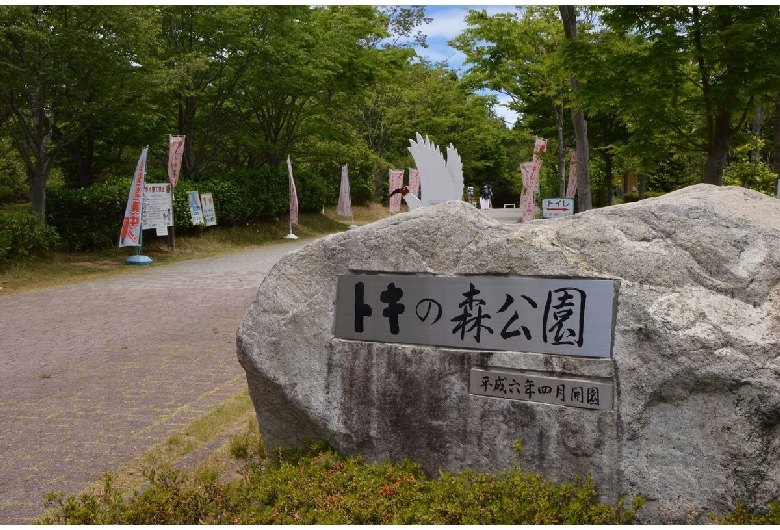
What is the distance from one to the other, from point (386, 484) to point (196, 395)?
10.3 feet

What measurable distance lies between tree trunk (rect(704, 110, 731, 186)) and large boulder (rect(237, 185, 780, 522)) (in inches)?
203

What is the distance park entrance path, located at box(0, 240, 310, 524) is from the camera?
4.70 metres

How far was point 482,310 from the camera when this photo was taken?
3797 millimetres

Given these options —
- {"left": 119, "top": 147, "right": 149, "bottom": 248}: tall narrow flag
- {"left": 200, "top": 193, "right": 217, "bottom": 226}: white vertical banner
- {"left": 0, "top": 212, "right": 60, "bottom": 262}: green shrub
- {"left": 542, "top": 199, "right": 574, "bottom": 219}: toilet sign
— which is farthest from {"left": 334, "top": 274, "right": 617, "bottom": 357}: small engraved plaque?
{"left": 200, "top": 193, "right": 217, "bottom": 226}: white vertical banner

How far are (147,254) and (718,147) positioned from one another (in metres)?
12.9

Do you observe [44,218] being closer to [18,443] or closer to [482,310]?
[18,443]

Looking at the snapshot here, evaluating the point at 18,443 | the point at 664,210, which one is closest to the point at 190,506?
the point at 18,443

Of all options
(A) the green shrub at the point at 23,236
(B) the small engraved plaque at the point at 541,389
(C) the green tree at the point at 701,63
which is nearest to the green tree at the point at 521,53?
(C) the green tree at the point at 701,63

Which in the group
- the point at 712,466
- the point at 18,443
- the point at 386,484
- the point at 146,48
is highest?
the point at 146,48

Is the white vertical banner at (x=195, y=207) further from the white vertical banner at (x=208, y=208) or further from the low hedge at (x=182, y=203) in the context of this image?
the white vertical banner at (x=208, y=208)

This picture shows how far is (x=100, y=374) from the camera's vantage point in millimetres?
6961

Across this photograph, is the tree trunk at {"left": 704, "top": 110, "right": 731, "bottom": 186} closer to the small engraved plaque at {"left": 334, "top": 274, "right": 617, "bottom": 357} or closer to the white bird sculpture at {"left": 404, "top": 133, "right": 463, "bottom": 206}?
the white bird sculpture at {"left": 404, "top": 133, "right": 463, "bottom": 206}

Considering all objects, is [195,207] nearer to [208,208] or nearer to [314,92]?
[208,208]

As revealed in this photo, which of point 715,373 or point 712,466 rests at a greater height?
Answer: point 715,373
